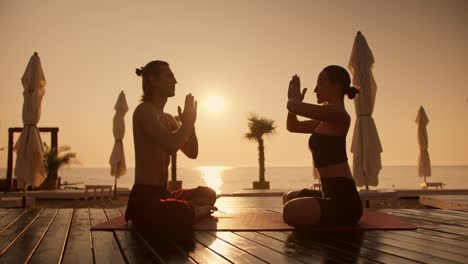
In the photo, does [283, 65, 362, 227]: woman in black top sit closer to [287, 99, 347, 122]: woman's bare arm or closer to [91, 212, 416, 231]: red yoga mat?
[287, 99, 347, 122]: woman's bare arm

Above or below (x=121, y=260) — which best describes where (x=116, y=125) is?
above

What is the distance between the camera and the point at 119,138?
15.0 m

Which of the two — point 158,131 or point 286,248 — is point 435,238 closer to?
point 286,248

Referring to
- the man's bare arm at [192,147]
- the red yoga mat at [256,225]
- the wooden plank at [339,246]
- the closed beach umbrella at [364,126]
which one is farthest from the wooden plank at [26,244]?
the closed beach umbrella at [364,126]

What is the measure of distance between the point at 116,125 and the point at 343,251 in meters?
13.3

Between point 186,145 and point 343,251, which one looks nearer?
point 343,251

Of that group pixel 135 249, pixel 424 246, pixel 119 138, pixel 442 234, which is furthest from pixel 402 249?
pixel 119 138

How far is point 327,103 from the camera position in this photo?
12.6 ft

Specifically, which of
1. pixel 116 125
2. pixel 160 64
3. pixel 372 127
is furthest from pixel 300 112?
pixel 116 125

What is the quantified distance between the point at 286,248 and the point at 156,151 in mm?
1565

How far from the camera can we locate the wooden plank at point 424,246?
2475mm

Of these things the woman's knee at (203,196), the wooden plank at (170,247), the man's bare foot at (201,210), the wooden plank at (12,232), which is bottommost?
the wooden plank at (12,232)

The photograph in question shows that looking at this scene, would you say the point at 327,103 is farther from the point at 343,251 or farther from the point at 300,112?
the point at 343,251

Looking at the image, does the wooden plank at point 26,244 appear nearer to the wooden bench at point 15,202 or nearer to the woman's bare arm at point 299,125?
the woman's bare arm at point 299,125
